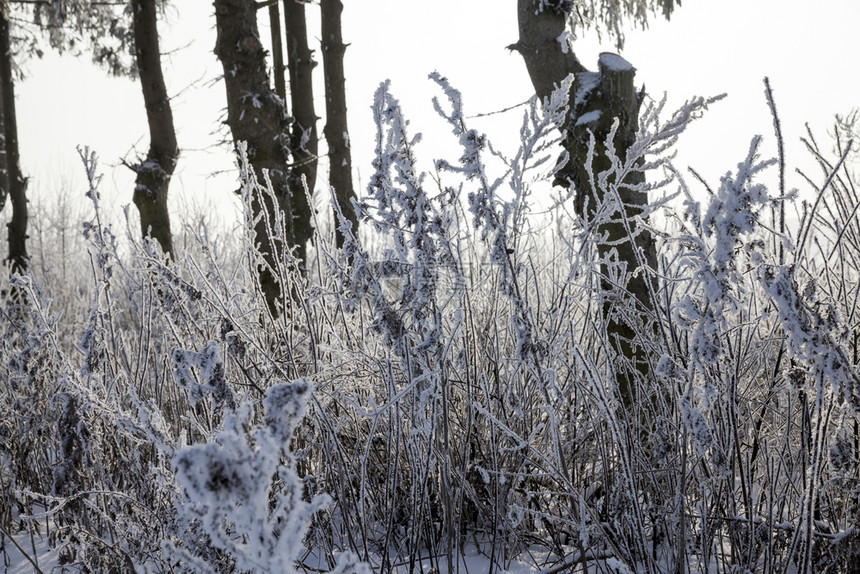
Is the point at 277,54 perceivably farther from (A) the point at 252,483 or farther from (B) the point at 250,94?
(A) the point at 252,483

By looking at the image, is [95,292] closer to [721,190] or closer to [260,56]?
[721,190]

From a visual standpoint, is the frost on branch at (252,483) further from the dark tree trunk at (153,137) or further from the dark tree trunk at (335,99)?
the dark tree trunk at (335,99)

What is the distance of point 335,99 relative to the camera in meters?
7.52

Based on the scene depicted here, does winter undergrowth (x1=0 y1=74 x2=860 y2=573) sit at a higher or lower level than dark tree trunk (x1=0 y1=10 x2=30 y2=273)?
lower

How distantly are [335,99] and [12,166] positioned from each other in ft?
13.9

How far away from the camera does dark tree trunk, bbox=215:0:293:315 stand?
5.37m

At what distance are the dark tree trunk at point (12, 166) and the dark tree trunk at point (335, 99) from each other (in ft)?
12.9

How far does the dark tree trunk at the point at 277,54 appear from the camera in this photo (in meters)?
8.41

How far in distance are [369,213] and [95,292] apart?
31.4 inches

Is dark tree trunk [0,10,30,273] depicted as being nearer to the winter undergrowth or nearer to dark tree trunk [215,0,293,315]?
dark tree trunk [215,0,293,315]

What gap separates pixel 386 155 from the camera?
1.66 metres

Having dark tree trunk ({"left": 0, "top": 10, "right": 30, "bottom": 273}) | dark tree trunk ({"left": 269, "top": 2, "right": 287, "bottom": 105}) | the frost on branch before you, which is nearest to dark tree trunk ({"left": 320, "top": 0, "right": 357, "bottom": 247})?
dark tree trunk ({"left": 269, "top": 2, "right": 287, "bottom": 105})

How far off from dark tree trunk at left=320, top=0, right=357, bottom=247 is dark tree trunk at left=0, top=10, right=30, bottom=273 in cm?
392

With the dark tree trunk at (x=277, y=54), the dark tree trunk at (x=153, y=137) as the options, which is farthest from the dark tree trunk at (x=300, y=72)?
the dark tree trunk at (x=153, y=137)
